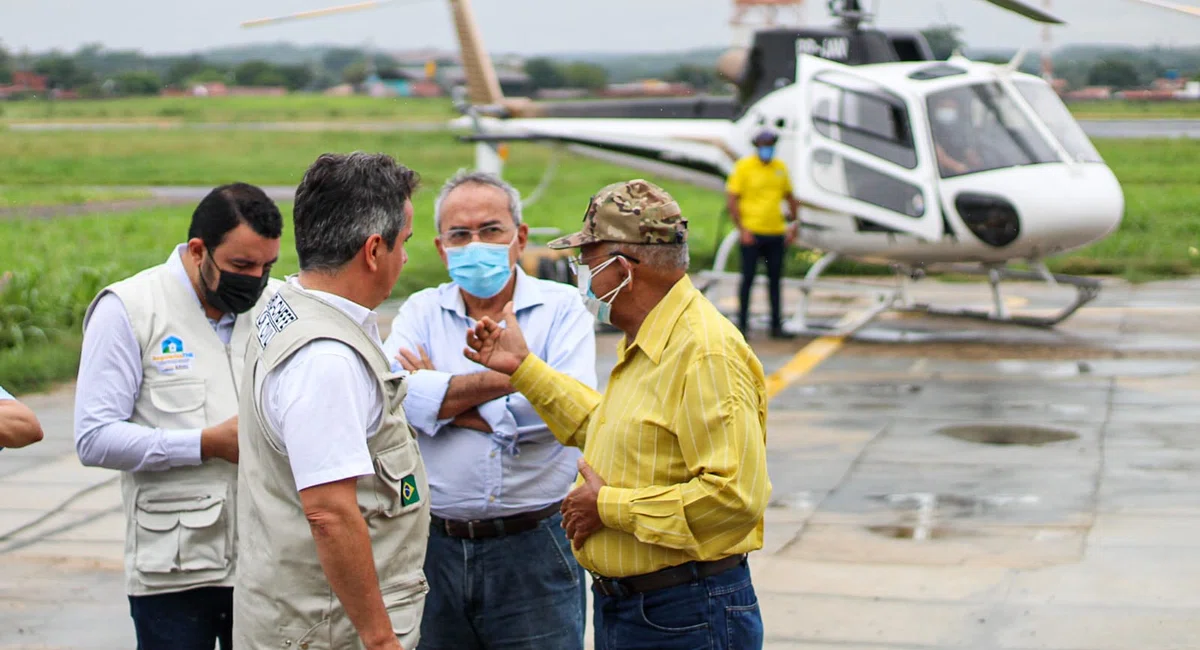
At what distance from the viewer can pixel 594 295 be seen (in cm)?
336

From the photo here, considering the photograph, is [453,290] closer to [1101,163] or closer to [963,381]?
[963,381]

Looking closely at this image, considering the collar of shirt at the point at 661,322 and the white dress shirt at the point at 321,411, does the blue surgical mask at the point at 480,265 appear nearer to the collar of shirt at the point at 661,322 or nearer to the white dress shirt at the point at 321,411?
the collar of shirt at the point at 661,322

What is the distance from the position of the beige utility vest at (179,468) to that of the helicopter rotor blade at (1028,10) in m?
9.80

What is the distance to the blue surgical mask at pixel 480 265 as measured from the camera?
13.0 ft

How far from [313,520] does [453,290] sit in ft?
4.89

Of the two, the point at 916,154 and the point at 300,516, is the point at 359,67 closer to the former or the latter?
the point at 916,154

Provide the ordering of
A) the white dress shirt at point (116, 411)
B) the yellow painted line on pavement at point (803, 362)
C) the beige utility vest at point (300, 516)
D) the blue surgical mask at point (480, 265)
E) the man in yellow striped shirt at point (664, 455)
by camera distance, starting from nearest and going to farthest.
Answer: the beige utility vest at point (300, 516), the man in yellow striped shirt at point (664, 455), the white dress shirt at point (116, 411), the blue surgical mask at point (480, 265), the yellow painted line on pavement at point (803, 362)

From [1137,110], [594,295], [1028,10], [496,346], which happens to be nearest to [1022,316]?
[1028,10]

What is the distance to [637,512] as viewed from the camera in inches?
124

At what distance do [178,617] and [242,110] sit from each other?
3118 inches

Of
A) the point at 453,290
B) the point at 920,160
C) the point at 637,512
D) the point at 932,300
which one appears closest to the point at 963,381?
the point at 920,160

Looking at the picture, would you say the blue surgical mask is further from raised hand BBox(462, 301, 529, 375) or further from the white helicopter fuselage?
the white helicopter fuselage

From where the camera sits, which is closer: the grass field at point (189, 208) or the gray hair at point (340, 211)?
the gray hair at point (340, 211)

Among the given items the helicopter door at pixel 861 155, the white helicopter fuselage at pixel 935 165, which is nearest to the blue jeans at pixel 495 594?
the white helicopter fuselage at pixel 935 165
